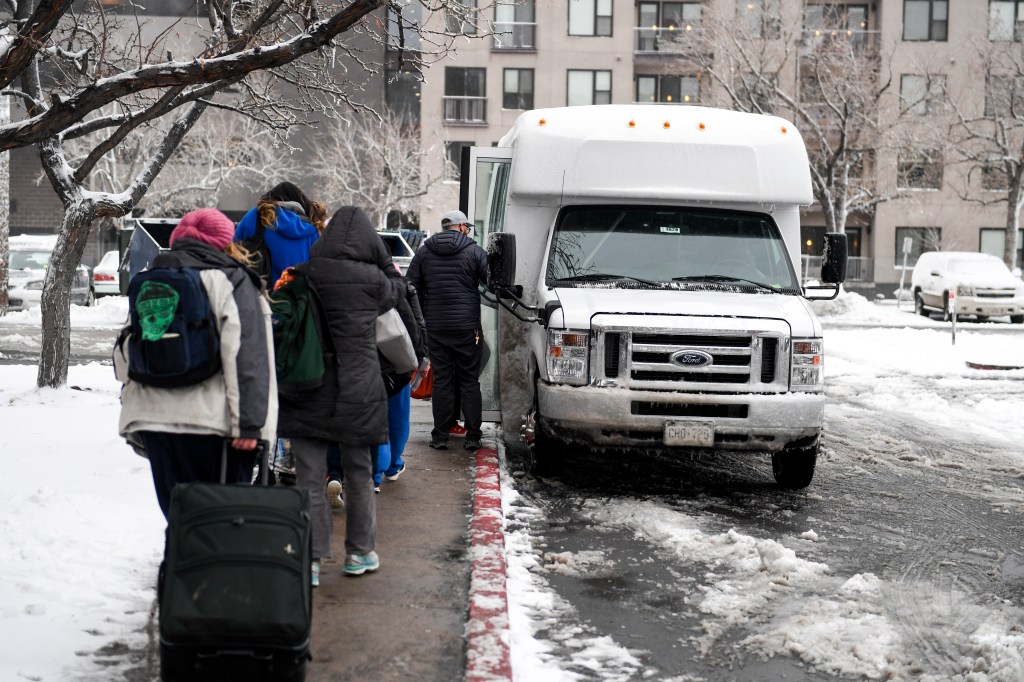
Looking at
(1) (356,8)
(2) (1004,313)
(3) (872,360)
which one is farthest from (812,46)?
(1) (356,8)

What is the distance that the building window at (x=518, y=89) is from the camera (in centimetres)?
5344

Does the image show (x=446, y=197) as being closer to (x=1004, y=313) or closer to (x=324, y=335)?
(x=1004, y=313)

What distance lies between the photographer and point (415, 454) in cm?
1000

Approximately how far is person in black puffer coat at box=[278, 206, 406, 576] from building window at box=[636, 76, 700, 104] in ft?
160

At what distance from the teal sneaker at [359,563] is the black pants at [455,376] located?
3845 mm

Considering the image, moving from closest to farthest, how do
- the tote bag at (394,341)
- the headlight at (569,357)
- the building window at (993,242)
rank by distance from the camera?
the tote bag at (394,341)
the headlight at (569,357)
the building window at (993,242)

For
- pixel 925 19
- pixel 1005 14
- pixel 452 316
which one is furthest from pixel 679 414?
pixel 925 19

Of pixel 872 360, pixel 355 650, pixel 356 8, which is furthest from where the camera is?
pixel 872 360

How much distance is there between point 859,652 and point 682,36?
127 ft

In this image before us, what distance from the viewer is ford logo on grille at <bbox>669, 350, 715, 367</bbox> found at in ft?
27.5

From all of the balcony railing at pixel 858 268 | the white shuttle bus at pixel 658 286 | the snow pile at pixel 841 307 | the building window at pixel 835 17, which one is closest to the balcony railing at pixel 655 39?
the building window at pixel 835 17

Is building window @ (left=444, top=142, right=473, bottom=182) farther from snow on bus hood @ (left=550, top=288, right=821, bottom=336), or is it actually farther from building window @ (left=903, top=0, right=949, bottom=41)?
snow on bus hood @ (left=550, top=288, right=821, bottom=336)

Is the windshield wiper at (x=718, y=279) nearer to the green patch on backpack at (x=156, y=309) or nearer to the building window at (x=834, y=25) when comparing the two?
the green patch on backpack at (x=156, y=309)

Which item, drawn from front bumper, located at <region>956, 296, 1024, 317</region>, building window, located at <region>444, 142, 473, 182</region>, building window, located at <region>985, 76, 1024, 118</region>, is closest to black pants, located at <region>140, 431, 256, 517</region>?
front bumper, located at <region>956, 296, 1024, 317</region>
